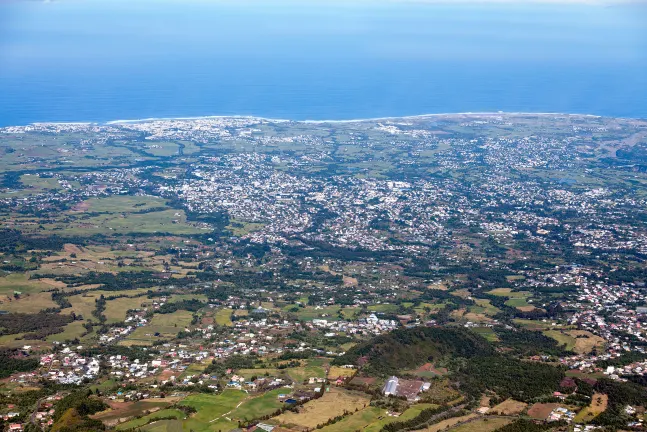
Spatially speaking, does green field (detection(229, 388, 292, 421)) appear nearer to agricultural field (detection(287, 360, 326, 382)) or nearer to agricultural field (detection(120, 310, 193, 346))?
agricultural field (detection(287, 360, 326, 382))

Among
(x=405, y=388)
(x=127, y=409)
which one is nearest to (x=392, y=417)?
(x=405, y=388)

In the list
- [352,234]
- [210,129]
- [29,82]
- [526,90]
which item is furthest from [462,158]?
[29,82]

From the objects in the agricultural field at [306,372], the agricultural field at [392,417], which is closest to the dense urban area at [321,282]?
the agricultural field at [392,417]

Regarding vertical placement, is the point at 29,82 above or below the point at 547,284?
above

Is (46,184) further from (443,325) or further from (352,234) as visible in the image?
(443,325)

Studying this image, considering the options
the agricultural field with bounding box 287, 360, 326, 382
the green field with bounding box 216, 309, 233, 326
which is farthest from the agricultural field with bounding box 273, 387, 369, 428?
the green field with bounding box 216, 309, 233, 326

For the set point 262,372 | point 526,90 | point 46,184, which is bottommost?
point 262,372
